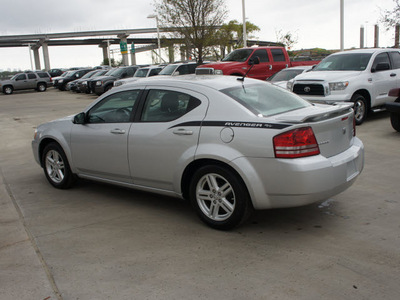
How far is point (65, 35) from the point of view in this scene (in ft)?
271

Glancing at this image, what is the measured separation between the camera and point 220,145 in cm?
425

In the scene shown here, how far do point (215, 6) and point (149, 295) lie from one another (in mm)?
29877

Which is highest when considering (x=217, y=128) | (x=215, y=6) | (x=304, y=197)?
(x=215, y=6)

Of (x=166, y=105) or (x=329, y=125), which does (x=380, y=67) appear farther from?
(x=166, y=105)

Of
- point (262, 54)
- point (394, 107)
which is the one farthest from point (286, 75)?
point (394, 107)

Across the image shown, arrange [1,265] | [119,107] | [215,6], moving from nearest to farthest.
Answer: [1,265] < [119,107] < [215,6]

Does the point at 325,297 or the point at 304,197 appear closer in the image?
the point at 325,297

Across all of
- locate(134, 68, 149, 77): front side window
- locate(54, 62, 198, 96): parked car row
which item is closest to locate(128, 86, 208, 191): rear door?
locate(54, 62, 198, 96): parked car row

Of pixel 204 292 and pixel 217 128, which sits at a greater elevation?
pixel 217 128

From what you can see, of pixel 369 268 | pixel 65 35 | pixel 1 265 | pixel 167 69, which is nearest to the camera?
pixel 369 268

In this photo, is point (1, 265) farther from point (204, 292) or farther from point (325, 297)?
point (325, 297)

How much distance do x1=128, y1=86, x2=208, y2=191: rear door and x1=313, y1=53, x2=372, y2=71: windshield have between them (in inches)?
300

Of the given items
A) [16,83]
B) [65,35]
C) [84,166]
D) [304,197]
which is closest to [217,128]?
[304,197]

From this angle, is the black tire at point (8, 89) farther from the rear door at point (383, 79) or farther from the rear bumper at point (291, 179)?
the rear bumper at point (291, 179)
